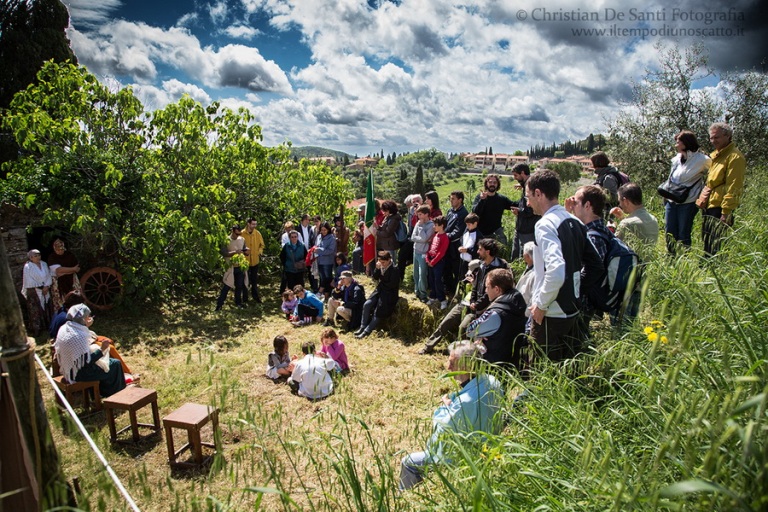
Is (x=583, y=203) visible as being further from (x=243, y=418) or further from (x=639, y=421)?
(x=243, y=418)

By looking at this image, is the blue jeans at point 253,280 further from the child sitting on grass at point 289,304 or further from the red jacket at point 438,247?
the red jacket at point 438,247

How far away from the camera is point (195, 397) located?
5754 millimetres

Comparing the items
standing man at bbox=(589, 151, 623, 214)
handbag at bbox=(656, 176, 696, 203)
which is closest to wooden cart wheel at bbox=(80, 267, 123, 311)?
standing man at bbox=(589, 151, 623, 214)

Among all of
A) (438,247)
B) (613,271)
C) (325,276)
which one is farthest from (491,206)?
(325,276)

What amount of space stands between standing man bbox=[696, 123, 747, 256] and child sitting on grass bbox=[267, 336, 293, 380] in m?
5.36

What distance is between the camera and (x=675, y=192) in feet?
18.1

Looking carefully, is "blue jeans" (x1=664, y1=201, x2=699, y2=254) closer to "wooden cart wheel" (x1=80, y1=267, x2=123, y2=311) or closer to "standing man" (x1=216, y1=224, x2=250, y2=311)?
"standing man" (x1=216, y1=224, x2=250, y2=311)

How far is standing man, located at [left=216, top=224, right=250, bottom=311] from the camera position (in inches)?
370

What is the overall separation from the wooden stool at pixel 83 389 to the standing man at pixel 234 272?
4013 mm

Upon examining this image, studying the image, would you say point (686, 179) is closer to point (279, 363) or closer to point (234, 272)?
point (279, 363)

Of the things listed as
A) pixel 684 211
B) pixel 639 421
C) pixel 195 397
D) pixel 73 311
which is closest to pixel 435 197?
pixel 684 211

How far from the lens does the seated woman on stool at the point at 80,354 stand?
5.14 metres

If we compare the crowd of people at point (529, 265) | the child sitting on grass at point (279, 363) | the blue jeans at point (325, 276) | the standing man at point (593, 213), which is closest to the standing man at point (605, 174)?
the crowd of people at point (529, 265)

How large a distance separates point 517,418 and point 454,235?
5698 millimetres
